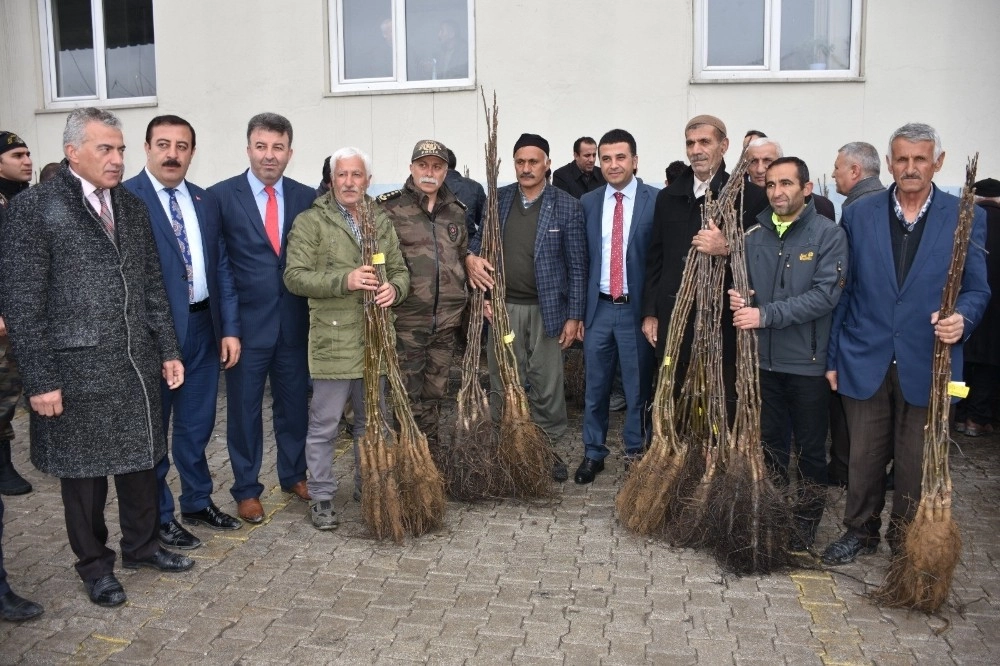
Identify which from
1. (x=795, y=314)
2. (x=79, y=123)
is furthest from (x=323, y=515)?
(x=795, y=314)

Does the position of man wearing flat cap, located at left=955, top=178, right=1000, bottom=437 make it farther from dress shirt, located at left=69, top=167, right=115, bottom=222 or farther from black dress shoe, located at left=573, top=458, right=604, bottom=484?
dress shirt, located at left=69, top=167, right=115, bottom=222

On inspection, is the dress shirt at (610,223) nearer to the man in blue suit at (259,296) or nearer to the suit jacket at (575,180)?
the man in blue suit at (259,296)

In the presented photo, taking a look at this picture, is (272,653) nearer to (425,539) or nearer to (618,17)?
(425,539)

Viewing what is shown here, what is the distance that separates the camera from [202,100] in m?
8.88

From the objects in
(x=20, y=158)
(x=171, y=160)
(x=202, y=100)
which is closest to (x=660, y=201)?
(x=171, y=160)

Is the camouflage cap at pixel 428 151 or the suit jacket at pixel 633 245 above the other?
the camouflage cap at pixel 428 151

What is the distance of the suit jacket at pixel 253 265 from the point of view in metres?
4.76

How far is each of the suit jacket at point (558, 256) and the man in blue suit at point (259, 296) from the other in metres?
1.22

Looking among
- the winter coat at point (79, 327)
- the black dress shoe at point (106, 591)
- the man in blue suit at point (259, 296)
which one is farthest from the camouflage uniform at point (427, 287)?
the black dress shoe at point (106, 591)

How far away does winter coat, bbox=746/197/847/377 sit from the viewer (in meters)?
4.23

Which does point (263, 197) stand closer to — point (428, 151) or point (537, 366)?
point (428, 151)

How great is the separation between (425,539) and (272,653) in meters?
1.24

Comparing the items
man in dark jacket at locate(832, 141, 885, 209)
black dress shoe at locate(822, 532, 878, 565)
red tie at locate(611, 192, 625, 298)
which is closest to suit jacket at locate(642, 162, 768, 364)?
red tie at locate(611, 192, 625, 298)

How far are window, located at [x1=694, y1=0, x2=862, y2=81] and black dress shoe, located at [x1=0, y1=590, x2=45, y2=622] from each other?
256 inches
